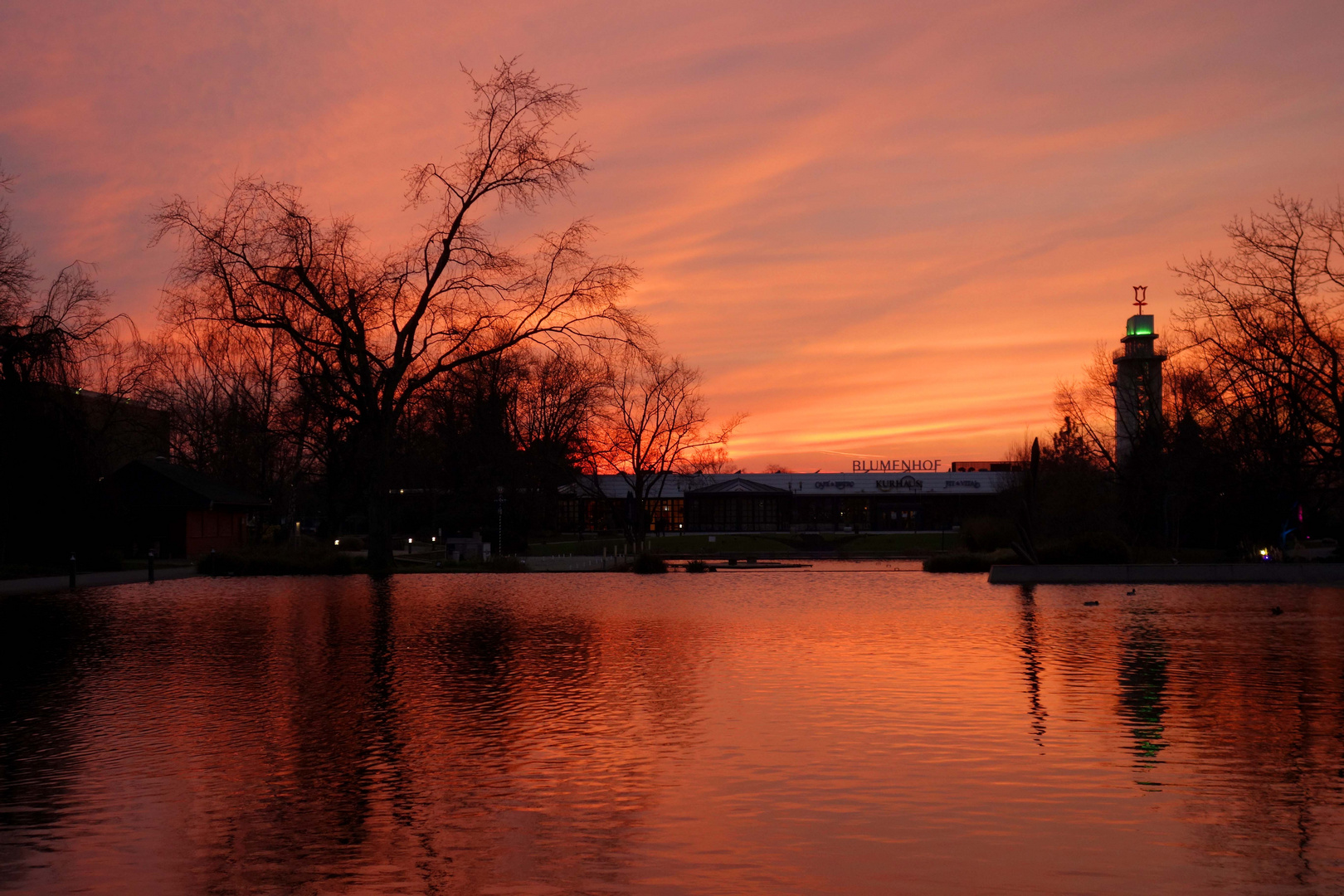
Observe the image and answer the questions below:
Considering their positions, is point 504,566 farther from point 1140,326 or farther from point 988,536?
point 1140,326

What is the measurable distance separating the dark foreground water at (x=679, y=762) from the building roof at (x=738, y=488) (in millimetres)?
92554

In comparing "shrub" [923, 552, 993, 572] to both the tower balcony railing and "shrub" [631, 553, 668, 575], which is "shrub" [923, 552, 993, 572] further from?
the tower balcony railing

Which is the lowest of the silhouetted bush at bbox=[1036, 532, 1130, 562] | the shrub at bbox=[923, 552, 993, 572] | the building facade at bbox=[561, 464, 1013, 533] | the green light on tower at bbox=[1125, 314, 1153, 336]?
the shrub at bbox=[923, 552, 993, 572]

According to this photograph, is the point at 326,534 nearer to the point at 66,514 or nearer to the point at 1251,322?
the point at 66,514

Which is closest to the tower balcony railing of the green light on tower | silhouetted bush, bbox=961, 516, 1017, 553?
the green light on tower

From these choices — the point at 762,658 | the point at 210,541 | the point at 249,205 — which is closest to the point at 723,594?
the point at 762,658

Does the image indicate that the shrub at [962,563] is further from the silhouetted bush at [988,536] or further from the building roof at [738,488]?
the building roof at [738,488]

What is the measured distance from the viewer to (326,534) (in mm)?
83062

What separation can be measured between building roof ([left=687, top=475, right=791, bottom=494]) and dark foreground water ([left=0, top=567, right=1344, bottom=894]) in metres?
92.6

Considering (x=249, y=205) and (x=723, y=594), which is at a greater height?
(x=249, y=205)

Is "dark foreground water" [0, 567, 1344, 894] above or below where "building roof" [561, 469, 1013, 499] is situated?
below

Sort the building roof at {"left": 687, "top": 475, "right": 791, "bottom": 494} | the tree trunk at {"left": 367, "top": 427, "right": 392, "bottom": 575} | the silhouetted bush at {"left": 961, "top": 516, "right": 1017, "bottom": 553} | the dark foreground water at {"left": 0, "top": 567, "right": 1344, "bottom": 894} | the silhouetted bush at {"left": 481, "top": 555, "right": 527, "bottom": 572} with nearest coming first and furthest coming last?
the dark foreground water at {"left": 0, "top": 567, "right": 1344, "bottom": 894} → the tree trunk at {"left": 367, "top": 427, "right": 392, "bottom": 575} → the silhouetted bush at {"left": 481, "top": 555, "right": 527, "bottom": 572} → the silhouetted bush at {"left": 961, "top": 516, "right": 1017, "bottom": 553} → the building roof at {"left": 687, "top": 475, "right": 791, "bottom": 494}

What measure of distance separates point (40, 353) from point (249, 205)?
8689 mm

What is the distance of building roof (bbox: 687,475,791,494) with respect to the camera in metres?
114
